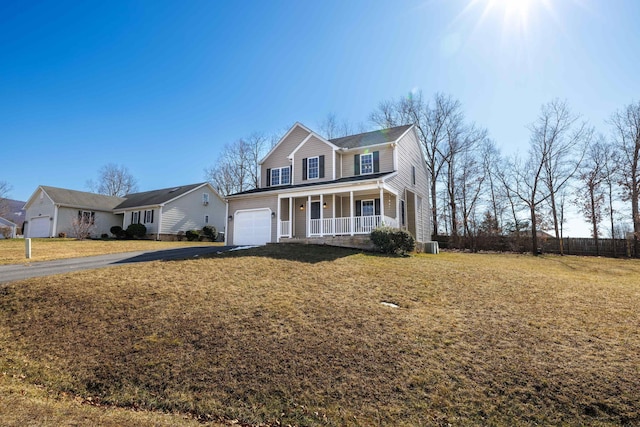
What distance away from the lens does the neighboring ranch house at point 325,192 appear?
1623 centimetres

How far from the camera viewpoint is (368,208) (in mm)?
17484

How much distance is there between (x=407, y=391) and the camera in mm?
3779

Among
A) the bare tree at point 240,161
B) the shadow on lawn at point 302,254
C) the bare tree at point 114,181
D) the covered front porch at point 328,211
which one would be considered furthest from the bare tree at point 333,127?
the bare tree at point 114,181

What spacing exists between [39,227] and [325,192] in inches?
1131

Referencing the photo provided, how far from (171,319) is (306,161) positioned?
14.3 meters

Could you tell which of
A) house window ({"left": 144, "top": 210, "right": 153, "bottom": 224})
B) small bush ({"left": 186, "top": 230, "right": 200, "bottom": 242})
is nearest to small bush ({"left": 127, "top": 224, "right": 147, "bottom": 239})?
house window ({"left": 144, "top": 210, "right": 153, "bottom": 224})

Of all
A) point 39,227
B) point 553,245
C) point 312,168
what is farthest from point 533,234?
point 39,227

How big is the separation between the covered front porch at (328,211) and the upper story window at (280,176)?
7.19 feet

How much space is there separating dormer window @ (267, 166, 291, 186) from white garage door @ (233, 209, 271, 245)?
279 cm

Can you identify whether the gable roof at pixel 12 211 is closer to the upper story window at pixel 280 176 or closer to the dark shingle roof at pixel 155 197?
the dark shingle roof at pixel 155 197

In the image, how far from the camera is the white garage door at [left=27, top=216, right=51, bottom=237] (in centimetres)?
2763

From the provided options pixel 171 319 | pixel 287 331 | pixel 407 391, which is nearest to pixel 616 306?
pixel 407 391

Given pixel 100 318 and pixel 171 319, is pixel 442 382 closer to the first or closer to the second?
pixel 171 319

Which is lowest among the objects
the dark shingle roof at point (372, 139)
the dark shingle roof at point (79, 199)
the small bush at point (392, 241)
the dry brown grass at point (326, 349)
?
the dry brown grass at point (326, 349)
